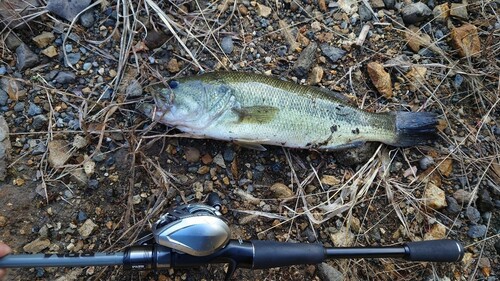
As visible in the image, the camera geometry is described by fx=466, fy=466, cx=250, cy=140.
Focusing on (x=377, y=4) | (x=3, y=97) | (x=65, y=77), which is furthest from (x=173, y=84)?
(x=377, y=4)

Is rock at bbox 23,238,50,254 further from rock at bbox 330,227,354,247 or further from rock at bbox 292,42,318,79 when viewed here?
rock at bbox 292,42,318,79

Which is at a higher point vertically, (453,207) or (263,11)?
(263,11)

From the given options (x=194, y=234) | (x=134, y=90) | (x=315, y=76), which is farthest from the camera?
(x=315, y=76)

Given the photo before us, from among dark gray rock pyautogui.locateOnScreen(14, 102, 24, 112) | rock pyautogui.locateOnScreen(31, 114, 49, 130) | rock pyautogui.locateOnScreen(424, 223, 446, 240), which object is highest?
dark gray rock pyautogui.locateOnScreen(14, 102, 24, 112)

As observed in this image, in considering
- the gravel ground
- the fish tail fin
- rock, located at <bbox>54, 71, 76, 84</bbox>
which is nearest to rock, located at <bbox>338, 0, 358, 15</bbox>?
the gravel ground

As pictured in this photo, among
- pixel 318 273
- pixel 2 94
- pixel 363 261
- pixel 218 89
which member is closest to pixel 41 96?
pixel 2 94

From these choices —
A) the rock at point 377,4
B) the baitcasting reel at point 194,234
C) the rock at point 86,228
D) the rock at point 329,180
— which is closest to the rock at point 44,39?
the rock at point 86,228

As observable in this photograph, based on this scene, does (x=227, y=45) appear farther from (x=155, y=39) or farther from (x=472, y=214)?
(x=472, y=214)
